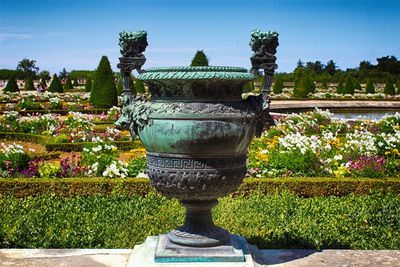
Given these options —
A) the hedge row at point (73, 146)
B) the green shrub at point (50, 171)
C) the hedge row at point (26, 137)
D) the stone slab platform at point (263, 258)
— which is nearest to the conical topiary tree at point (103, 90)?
the hedge row at point (26, 137)

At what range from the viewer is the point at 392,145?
973 cm

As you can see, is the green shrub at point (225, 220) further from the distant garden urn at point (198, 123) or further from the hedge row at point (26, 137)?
the hedge row at point (26, 137)

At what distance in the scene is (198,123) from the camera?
3.59m

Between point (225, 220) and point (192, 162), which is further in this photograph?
point (225, 220)

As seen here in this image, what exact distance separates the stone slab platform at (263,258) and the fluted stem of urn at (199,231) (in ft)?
1.21

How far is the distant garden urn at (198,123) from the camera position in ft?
11.9

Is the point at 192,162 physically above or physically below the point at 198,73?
below

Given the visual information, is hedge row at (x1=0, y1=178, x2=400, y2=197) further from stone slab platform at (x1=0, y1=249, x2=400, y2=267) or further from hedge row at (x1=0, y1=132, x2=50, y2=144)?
hedge row at (x1=0, y1=132, x2=50, y2=144)

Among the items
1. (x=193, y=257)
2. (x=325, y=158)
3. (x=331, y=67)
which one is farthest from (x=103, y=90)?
(x=331, y=67)

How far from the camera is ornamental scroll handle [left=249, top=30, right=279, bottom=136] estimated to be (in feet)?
12.6

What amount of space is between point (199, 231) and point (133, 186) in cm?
332

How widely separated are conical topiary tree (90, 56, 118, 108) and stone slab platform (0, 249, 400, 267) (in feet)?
58.3

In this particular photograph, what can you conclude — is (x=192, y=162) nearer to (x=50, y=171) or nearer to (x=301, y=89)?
(x=50, y=171)

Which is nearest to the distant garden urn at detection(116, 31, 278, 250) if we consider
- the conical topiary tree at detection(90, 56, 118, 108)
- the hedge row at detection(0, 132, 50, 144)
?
the hedge row at detection(0, 132, 50, 144)
